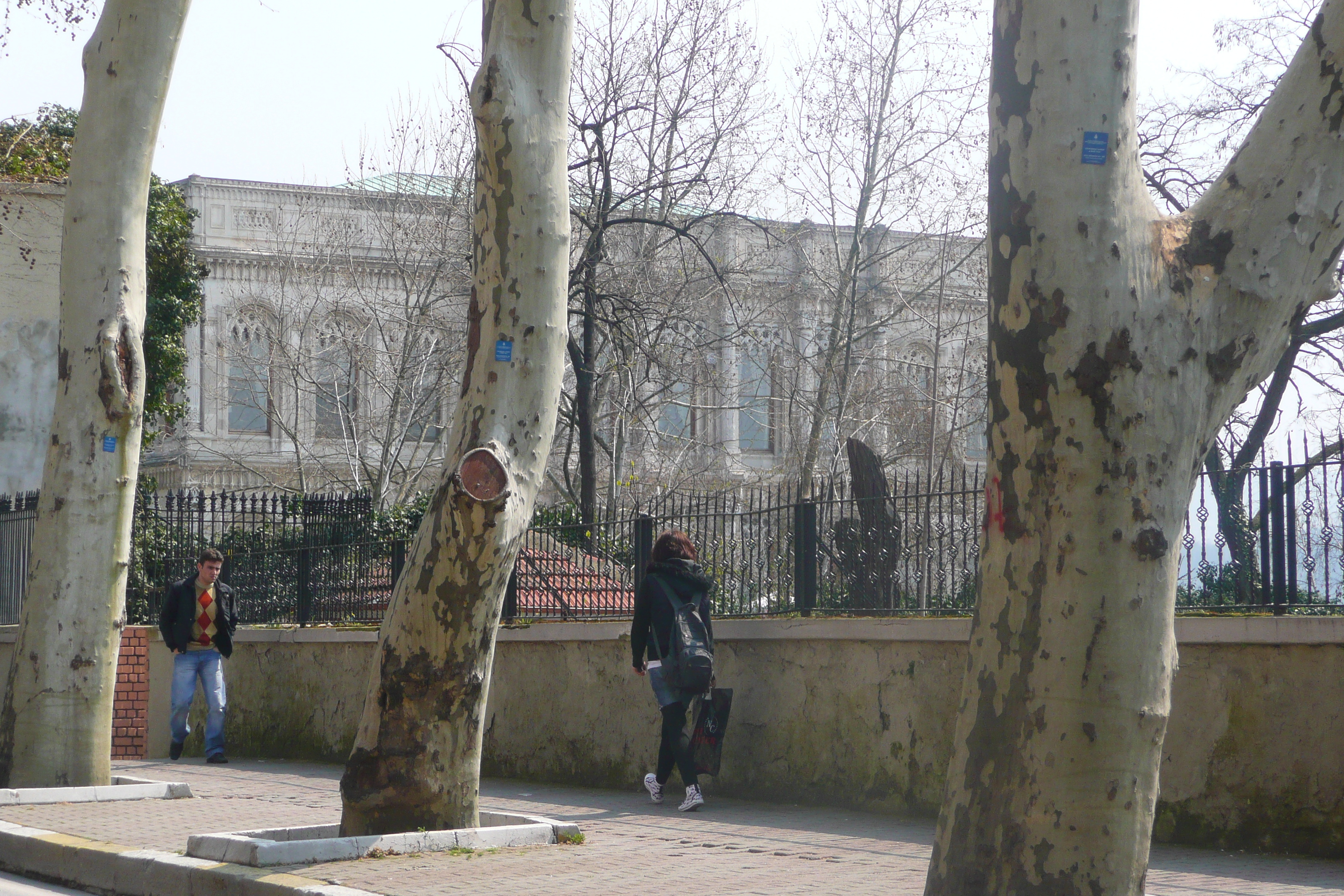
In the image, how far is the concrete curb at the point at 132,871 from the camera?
6387mm

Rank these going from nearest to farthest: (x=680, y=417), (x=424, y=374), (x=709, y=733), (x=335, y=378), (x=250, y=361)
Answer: (x=709, y=733)
(x=424, y=374)
(x=335, y=378)
(x=250, y=361)
(x=680, y=417)

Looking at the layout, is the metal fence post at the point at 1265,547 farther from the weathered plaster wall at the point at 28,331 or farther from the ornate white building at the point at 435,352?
the weathered plaster wall at the point at 28,331

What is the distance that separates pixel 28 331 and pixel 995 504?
20887 millimetres

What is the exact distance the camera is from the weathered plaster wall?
21.9 m

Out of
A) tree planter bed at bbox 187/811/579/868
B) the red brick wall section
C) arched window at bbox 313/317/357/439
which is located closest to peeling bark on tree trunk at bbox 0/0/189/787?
tree planter bed at bbox 187/811/579/868

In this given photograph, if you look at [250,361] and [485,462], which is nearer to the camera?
[485,462]

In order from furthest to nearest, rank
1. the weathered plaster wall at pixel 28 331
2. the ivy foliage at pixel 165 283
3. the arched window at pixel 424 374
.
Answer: the arched window at pixel 424 374, the ivy foliage at pixel 165 283, the weathered plaster wall at pixel 28 331

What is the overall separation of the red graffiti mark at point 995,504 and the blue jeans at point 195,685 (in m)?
10.9

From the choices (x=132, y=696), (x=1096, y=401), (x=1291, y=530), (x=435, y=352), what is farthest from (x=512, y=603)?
(x=435, y=352)

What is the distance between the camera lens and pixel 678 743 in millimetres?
9672

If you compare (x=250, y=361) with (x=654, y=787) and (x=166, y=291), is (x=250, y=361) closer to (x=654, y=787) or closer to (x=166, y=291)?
(x=166, y=291)

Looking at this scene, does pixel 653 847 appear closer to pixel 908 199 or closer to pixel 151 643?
pixel 151 643

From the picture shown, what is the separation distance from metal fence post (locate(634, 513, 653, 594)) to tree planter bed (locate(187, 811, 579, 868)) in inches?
145

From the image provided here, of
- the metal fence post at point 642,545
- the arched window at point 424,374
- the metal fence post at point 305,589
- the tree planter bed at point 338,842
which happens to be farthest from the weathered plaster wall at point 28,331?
the tree planter bed at point 338,842
